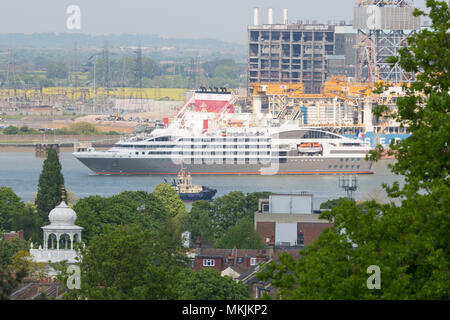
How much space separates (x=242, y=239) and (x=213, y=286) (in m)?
10.9

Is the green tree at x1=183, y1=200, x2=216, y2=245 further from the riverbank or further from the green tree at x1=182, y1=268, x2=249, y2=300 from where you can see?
the riverbank

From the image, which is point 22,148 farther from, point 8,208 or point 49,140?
point 8,208

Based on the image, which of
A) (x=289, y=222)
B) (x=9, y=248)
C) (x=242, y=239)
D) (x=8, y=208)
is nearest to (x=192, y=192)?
(x=8, y=208)

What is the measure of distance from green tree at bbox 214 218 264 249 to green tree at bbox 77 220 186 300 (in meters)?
15.0

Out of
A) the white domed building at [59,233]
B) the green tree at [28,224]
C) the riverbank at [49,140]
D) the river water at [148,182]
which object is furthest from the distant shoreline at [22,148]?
the white domed building at [59,233]

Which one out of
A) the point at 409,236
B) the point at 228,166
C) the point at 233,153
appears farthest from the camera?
the point at 233,153

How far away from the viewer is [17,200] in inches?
1700

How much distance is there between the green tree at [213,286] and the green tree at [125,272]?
14.4 ft

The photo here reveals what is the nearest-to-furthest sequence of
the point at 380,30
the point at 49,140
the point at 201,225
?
the point at 201,225, the point at 49,140, the point at 380,30

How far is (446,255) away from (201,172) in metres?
78.7

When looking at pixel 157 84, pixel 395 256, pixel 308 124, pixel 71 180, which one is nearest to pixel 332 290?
pixel 395 256

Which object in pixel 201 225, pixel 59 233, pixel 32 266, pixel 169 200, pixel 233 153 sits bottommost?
pixel 233 153

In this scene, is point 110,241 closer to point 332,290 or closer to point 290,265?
point 290,265

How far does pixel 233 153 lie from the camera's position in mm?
93312
